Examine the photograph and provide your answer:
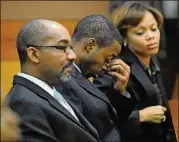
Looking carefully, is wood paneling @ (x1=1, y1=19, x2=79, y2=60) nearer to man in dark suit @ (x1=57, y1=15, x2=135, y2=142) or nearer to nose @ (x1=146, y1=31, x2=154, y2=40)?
nose @ (x1=146, y1=31, x2=154, y2=40)

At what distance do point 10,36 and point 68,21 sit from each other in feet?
1.80

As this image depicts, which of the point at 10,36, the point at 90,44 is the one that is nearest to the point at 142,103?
the point at 90,44

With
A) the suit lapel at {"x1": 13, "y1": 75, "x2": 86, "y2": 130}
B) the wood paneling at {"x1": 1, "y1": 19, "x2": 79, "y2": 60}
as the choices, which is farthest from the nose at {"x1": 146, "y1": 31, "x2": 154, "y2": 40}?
the wood paneling at {"x1": 1, "y1": 19, "x2": 79, "y2": 60}

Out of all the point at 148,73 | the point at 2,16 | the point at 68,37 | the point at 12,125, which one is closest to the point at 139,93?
the point at 148,73

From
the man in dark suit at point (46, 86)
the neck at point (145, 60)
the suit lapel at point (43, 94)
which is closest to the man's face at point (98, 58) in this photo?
the man in dark suit at point (46, 86)

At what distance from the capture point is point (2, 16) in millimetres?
4973

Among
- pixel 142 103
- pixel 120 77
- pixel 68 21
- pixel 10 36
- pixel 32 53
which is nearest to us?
pixel 32 53

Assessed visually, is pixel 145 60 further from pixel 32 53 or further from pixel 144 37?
pixel 32 53

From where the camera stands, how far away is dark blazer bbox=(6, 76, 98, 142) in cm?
133

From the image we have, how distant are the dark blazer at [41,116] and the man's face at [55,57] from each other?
7 centimetres

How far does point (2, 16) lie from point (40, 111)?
3.74 m

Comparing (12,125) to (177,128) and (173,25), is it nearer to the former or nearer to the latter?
(177,128)

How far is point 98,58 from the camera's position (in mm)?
1780

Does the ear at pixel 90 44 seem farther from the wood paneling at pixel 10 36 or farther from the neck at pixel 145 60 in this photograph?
the wood paneling at pixel 10 36
